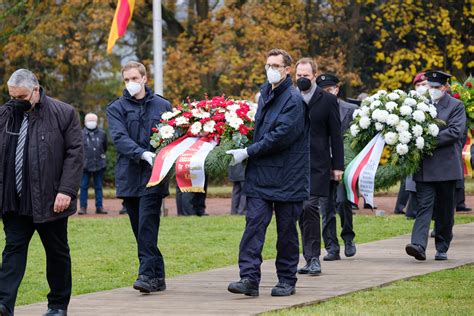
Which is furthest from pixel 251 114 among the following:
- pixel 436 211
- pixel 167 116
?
pixel 436 211

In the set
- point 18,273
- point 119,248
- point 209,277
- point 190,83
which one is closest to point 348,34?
point 190,83

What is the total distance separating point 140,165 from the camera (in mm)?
10391

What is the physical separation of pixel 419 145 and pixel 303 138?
8.31ft

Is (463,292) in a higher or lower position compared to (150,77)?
lower

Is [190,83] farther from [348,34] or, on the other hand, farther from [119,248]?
[119,248]

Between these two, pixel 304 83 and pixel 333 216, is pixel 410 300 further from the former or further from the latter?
pixel 333 216

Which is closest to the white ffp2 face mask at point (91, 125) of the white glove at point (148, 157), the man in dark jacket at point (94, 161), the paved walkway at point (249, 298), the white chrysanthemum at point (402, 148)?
the man in dark jacket at point (94, 161)

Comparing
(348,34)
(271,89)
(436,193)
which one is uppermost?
(348,34)

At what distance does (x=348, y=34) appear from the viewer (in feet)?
116

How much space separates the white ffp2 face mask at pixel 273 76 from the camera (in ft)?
32.7

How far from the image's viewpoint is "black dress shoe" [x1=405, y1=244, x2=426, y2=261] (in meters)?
12.4

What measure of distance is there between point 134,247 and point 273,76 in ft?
19.3

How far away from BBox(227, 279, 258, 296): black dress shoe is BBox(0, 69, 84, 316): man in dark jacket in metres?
1.50

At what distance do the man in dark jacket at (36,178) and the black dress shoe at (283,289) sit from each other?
75.6 inches
